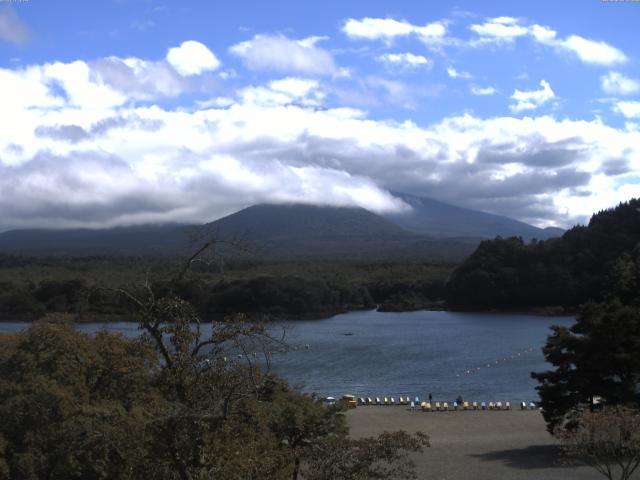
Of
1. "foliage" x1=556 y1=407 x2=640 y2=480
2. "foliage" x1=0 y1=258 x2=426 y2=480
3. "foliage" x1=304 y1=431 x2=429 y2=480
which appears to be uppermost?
"foliage" x1=0 y1=258 x2=426 y2=480

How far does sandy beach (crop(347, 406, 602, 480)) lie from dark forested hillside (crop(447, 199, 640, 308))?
4251 centimetres

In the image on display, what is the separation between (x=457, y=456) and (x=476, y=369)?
19489 millimetres

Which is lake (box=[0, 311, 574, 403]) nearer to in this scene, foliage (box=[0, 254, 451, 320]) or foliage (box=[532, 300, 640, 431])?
foliage (box=[0, 254, 451, 320])

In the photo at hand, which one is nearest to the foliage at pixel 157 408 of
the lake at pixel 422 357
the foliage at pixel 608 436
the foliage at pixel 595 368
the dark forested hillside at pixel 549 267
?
the foliage at pixel 608 436

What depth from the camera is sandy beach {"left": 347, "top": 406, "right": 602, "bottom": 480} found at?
568 inches

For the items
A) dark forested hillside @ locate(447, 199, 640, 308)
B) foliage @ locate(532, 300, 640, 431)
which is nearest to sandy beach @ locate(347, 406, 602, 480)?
foliage @ locate(532, 300, 640, 431)

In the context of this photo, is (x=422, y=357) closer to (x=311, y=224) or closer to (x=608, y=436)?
(x=608, y=436)

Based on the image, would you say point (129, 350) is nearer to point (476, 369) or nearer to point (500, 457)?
point (500, 457)

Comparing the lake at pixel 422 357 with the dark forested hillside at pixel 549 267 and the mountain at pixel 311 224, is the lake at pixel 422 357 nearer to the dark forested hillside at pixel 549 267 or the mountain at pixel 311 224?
the dark forested hillside at pixel 549 267

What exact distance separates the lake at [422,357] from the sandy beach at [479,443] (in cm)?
363

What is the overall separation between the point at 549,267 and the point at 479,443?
165 ft

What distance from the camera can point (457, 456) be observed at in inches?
642

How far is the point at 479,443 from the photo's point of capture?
708 inches

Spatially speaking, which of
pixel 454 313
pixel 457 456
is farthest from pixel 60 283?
pixel 457 456
